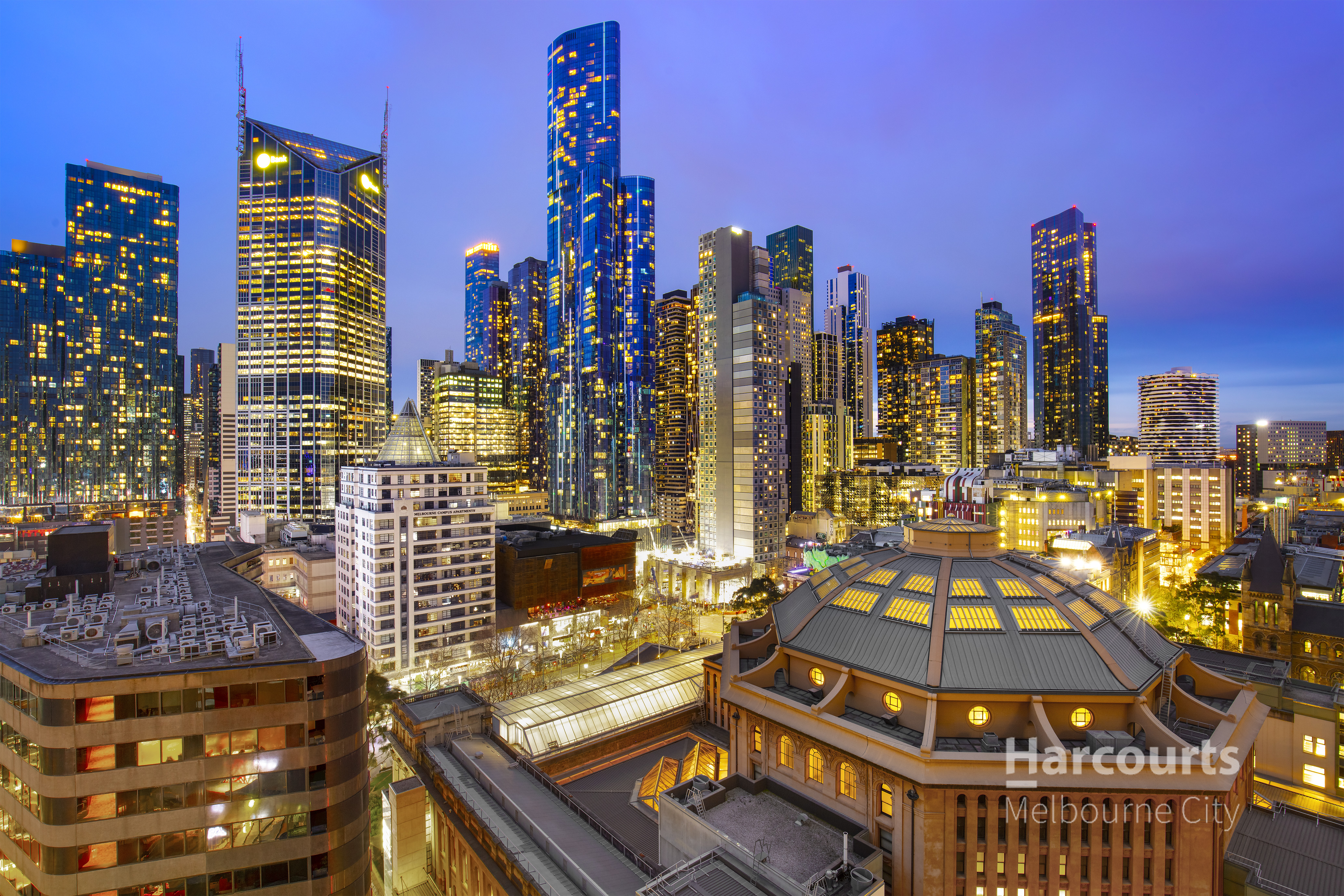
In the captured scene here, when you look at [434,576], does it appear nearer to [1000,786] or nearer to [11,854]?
[11,854]

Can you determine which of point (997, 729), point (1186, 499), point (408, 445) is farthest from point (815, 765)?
point (1186, 499)

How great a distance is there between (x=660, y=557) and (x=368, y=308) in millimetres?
117468

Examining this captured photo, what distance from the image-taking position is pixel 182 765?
98.3ft

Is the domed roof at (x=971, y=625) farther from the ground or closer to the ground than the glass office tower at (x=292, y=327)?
closer to the ground

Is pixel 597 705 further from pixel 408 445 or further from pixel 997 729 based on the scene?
pixel 408 445

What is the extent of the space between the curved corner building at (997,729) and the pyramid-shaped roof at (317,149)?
18805 cm

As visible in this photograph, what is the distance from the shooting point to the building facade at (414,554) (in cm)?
8031

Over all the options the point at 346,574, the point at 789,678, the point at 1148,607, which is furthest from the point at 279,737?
the point at 1148,607

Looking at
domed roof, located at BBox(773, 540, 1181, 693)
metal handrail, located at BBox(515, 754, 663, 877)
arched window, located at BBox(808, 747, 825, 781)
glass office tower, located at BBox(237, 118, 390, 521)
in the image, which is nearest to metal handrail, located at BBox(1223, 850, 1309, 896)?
domed roof, located at BBox(773, 540, 1181, 693)

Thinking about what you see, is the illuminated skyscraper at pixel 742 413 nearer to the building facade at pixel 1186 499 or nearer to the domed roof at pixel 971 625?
the domed roof at pixel 971 625

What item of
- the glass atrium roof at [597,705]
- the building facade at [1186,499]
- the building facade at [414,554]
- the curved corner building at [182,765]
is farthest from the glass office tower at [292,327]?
the building facade at [1186,499]

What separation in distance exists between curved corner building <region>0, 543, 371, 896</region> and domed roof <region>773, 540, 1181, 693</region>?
30.7 metres

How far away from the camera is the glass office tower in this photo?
161 metres

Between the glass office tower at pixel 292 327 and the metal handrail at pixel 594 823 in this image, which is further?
the glass office tower at pixel 292 327
